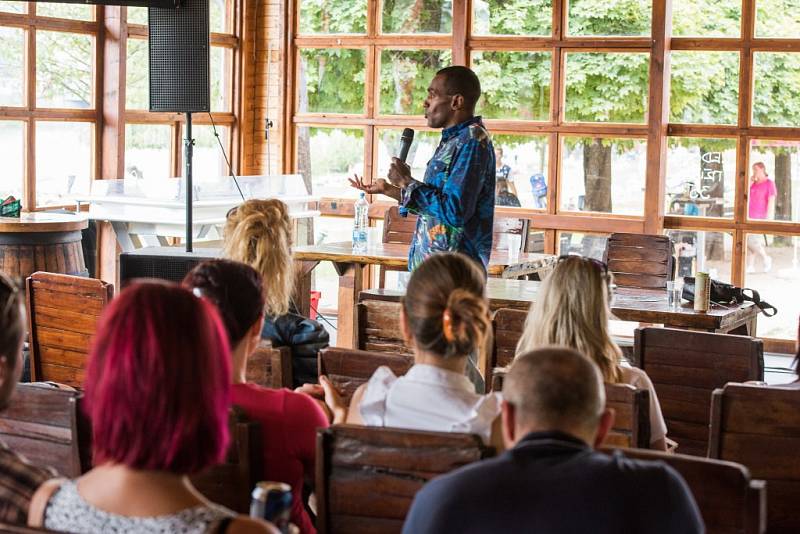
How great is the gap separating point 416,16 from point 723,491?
773 centimetres

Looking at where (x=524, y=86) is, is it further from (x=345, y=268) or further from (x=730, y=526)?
(x=730, y=526)

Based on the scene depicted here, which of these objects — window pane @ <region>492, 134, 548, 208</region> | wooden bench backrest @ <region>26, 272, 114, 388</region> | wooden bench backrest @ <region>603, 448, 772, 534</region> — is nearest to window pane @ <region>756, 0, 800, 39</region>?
window pane @ <region>492, 134, 548, 208</region>

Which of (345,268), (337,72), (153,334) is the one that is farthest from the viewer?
(337,72)

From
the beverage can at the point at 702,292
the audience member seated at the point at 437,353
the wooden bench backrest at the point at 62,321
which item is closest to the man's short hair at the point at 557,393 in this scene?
the audience member seated at the point at 437,353

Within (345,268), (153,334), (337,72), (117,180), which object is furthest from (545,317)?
(337,72)

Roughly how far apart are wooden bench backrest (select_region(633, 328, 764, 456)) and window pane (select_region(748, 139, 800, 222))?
4.92 m

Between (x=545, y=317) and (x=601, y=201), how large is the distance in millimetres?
5991

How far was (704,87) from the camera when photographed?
857 cm

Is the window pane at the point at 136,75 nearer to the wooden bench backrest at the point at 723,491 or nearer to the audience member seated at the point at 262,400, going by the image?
the audience member seated at the point at 262,400

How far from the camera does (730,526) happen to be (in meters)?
2.05

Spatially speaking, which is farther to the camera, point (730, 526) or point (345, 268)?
point (345, 268)

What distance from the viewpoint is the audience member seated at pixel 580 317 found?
296cm

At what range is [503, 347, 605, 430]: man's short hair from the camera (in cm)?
176

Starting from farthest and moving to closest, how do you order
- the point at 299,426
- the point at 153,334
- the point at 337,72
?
1. the point at 337,72
2. the point at 299,426
3. the point at 153,334
